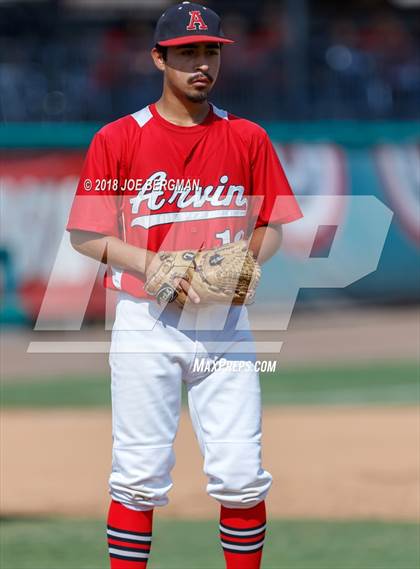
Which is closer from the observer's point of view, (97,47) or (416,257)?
(416,257)

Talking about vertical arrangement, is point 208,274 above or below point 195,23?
below

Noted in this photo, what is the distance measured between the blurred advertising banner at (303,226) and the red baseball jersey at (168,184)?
301 inches

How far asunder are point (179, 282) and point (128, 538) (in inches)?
36.9

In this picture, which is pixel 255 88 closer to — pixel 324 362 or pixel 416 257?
pixel 416 257

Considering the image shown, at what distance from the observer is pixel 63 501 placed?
20.7ft

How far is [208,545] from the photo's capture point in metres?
5.41

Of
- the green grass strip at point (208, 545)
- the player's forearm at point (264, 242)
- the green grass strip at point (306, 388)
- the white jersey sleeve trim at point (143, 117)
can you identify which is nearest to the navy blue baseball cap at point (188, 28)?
the white jersey sleeve trim at point (143, 117)

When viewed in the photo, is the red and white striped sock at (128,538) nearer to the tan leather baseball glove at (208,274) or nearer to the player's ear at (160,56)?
the tan leather baseball glove at (208,274)

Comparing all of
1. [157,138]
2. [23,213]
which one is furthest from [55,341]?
[157,138]

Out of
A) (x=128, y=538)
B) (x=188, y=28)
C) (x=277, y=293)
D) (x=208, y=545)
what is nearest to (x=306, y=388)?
(x=277, y=293)

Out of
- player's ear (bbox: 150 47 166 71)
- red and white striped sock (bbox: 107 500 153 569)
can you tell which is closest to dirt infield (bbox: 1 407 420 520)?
red and white striped sock (bbox: 107 500 153 569)

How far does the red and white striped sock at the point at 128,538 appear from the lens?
408cm

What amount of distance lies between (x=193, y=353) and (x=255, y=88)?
1177 cm

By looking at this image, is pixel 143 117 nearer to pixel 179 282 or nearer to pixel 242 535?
pixel 179 282
